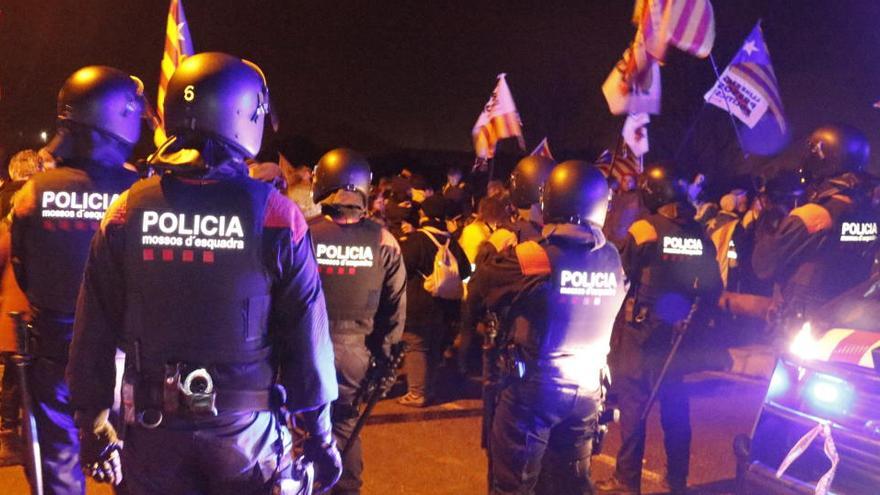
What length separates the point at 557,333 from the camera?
415cm

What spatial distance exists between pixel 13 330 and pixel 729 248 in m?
8.96

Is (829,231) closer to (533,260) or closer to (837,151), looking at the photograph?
(837,151)

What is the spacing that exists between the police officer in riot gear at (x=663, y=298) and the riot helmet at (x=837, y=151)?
1.08 meters

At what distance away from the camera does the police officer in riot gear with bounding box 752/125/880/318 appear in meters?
5.67

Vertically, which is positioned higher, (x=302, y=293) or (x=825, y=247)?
(x=825, y=247)

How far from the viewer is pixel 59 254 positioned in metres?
4.11

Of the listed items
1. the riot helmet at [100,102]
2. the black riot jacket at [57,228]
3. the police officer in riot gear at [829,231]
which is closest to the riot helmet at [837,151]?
the police officer in riot gear at [829,231]

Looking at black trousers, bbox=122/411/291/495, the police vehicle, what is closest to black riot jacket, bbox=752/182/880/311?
the police vehicle

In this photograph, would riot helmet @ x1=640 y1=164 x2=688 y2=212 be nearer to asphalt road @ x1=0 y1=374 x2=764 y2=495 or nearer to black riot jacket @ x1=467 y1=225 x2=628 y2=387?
black riot jacket @ x1=467 y1=225 x2=628 y2=387

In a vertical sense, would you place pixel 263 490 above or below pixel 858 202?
below

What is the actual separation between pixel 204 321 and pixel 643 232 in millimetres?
4014

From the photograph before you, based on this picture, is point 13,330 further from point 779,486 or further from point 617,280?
point 779,486

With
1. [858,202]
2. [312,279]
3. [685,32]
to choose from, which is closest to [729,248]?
[685,32]

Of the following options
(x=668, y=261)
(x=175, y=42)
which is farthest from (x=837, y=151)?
(x=175, y=42)
